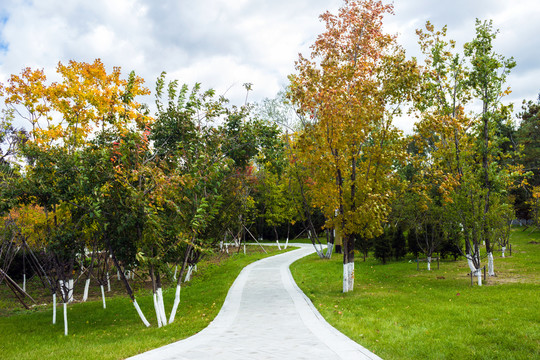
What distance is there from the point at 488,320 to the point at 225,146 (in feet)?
25.9

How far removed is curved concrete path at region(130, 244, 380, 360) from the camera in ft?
20.8

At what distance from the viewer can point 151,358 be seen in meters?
6.46

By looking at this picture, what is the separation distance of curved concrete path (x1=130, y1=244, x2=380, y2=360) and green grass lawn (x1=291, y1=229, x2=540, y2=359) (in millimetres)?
464

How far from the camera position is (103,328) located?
10523 millimetres

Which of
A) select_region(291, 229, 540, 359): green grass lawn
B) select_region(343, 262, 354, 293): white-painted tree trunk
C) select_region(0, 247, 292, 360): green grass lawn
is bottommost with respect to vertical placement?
select_region(0, 247, 292, 360): green grass lawn

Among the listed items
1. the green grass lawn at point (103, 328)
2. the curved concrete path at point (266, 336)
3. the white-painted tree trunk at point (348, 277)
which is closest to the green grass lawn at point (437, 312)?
the white-painted tree trunk at point (348, 277)

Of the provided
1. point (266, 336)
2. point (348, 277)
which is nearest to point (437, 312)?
point (348, 277)

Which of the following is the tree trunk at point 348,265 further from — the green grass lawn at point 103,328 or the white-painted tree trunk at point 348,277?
the green grass lawn at point 103,328

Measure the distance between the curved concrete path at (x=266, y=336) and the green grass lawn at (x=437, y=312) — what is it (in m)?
0.46

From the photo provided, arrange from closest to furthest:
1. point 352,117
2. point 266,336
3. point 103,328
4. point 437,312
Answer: point 266,336 → point 437,312 → point 103,328 → point 352,117

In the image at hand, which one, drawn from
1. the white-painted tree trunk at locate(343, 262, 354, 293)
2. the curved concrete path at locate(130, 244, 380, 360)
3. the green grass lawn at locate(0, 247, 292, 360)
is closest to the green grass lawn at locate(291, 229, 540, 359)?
the white-painted tree trunk at locate(343, 262, 354, 293)

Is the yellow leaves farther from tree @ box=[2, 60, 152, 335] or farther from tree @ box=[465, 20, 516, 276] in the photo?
tree @ box=[465, 20, 516, 276]

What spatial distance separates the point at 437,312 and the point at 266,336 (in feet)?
15.0

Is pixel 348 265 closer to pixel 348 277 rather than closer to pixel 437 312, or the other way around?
pixel 348 277
